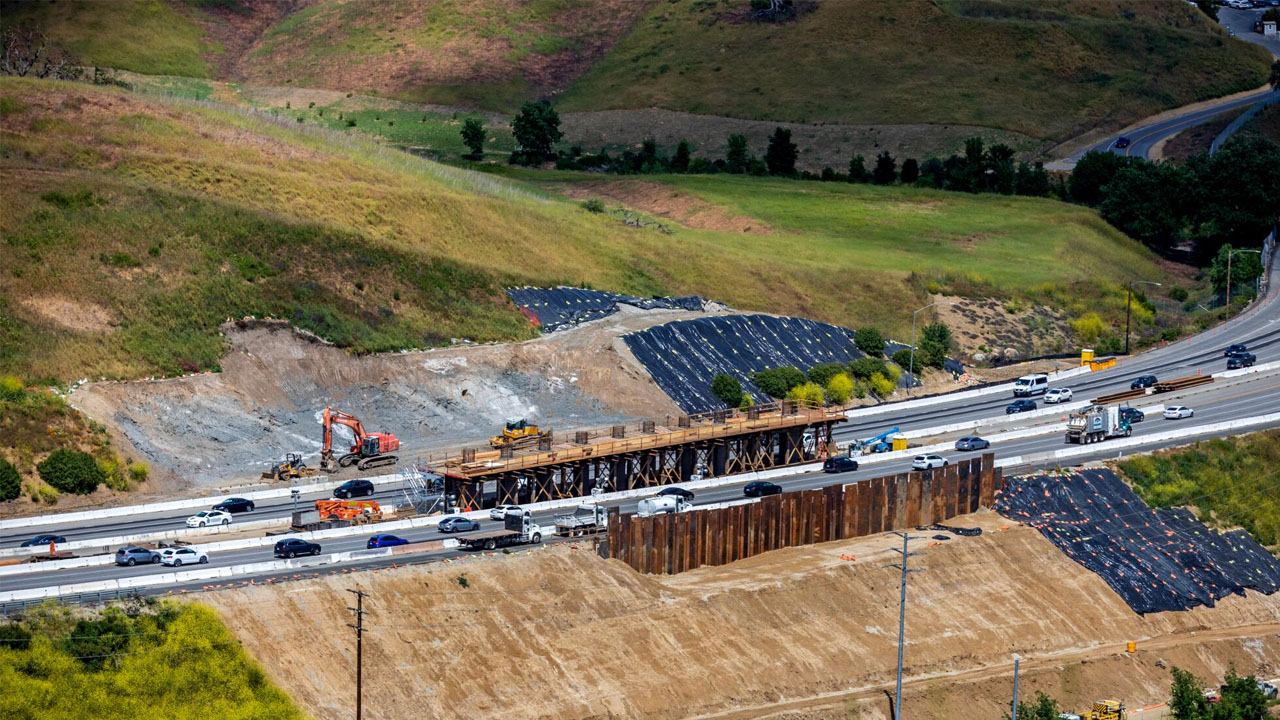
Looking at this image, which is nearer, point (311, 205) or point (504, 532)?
point (504, 532)

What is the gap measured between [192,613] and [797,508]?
122 feet

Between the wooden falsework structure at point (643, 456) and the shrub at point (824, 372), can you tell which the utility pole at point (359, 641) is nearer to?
the wooden falsework structure at point (643, 456)

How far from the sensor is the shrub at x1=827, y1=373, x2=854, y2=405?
13962 cm

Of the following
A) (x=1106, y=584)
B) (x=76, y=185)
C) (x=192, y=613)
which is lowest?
(x=1106, y=584)

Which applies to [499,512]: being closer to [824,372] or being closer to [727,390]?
[727,390]

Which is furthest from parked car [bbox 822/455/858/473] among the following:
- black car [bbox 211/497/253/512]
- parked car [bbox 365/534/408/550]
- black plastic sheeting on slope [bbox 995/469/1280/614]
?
black car [bbox 211/497/253/512]

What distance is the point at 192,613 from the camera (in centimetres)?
7631

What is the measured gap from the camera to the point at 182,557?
8600 cm

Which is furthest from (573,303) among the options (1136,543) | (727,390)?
(1136,543)

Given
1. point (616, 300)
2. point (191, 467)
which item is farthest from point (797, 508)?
point (616, 300)

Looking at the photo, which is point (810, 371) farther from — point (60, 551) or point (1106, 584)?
point (60, 551)

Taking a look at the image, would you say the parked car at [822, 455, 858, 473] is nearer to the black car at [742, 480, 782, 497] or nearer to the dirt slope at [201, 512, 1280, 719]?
the black car at [742, 480, 782, 497]

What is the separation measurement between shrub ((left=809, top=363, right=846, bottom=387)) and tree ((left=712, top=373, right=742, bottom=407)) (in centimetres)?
832

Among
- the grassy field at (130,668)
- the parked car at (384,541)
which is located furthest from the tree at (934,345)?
the grassy field at (130,668)
